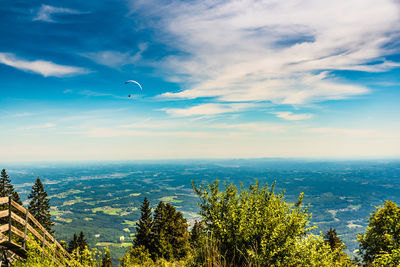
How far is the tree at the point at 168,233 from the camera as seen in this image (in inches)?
1364

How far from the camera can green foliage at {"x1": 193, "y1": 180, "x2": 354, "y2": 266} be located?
28.8 feet

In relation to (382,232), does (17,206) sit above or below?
above

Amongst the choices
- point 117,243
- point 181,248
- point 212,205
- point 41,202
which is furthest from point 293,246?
point 117,243

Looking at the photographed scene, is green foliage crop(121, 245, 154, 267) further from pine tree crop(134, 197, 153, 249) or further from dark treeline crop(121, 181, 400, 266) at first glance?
pine tree crop(134, 197, 153, 249)

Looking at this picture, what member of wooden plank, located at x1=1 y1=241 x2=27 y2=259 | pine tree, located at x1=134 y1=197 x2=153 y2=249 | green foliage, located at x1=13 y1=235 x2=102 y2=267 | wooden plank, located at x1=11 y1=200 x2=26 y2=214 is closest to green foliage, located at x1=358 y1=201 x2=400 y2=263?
green foliage, located at x1=13 y1=235 x2=102 y2=267

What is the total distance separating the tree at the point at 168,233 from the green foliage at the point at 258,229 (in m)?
27.1

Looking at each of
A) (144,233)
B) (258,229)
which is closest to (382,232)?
(258,229)

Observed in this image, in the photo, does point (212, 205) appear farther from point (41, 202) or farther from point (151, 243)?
point (41, 202)

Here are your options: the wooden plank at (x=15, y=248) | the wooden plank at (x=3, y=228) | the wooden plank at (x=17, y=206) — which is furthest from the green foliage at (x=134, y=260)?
the wooden plank at (x=17, y=206)

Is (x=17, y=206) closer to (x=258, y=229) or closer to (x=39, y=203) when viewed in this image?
(x=258, y=229)

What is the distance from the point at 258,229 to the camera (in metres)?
9.30

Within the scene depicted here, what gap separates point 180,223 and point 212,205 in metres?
30.0

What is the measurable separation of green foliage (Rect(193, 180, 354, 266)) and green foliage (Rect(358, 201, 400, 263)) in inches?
664

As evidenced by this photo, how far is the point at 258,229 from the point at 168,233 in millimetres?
A: 30791
